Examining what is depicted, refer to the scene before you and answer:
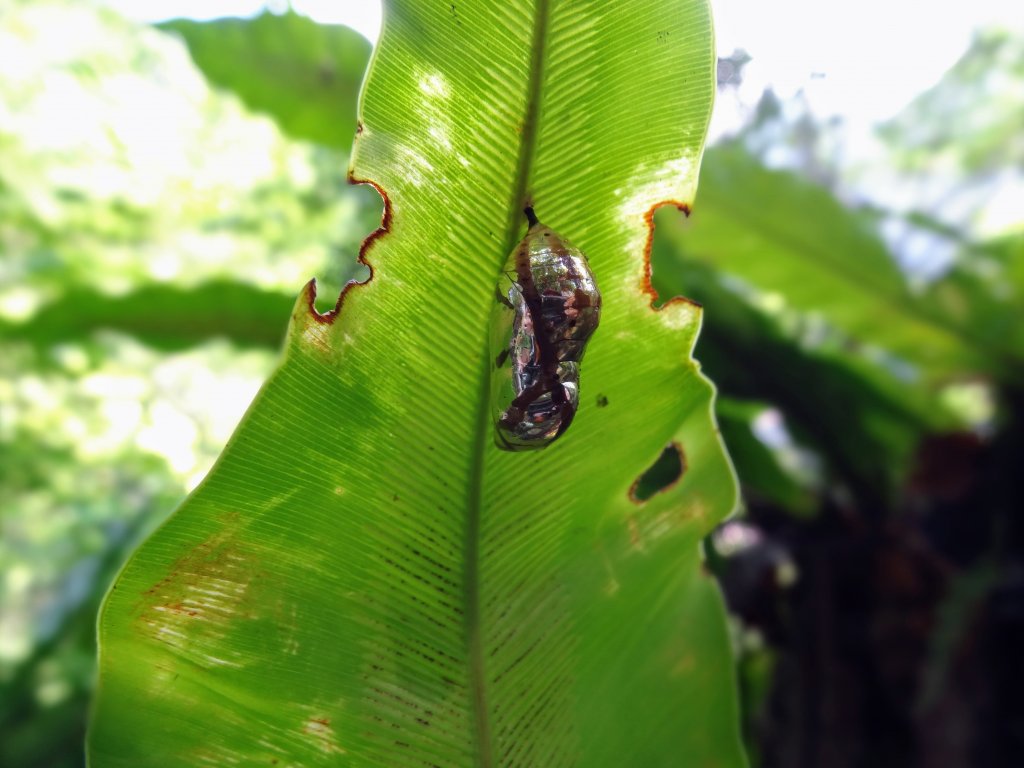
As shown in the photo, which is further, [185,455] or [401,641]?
[185,455]

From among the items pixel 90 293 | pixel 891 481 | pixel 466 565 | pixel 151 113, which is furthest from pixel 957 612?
pixel 151 113

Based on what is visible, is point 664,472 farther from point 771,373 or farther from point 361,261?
point 771,373

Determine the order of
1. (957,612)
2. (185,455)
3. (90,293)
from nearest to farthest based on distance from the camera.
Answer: (185,455)
(957,612)
(90,293)

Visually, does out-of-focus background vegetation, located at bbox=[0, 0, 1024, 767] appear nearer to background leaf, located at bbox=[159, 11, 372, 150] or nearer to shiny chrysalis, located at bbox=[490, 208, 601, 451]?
background leaf, located at bbox=[159, 11, 372, 150]

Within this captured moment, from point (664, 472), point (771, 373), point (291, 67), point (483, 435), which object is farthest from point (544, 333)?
point (291, 67)

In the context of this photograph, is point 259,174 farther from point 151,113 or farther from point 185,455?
point 185,455

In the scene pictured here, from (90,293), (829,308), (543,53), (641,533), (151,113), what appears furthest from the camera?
(151,113)

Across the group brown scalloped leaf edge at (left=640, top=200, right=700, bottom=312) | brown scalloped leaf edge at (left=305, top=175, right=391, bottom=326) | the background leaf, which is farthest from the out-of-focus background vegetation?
brown scalloped leaf edge at (left=640, top=200, right=700, bottom=312)
